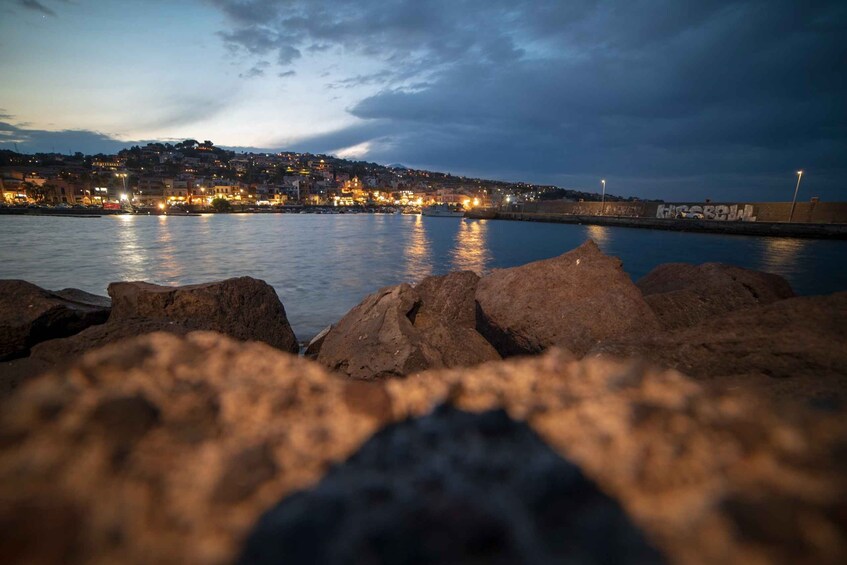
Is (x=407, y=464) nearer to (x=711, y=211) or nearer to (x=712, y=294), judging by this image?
(x=712, y=294)

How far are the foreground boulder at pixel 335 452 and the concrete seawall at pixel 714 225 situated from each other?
5926 cm

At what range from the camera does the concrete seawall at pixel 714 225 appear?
144 ft

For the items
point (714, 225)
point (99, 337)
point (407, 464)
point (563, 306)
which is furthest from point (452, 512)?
point (714, 225)

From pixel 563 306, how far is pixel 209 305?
446 cm

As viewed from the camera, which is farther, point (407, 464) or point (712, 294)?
point (712, 294)

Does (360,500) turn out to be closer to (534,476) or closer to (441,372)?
(534,476)

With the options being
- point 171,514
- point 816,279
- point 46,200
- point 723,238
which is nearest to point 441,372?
point 171,514

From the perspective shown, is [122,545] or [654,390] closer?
[122,545]

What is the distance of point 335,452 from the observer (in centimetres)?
110

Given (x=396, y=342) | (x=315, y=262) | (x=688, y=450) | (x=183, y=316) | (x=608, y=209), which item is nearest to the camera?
(x=688, y=450)

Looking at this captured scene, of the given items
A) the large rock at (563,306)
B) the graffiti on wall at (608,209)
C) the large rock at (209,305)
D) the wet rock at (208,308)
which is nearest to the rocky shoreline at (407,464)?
the large rock at (563,306)

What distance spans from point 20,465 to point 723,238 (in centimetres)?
6254

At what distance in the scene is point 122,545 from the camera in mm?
824

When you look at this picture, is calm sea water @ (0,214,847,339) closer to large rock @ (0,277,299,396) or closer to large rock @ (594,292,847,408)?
large rock @ (0,277,299,396)
